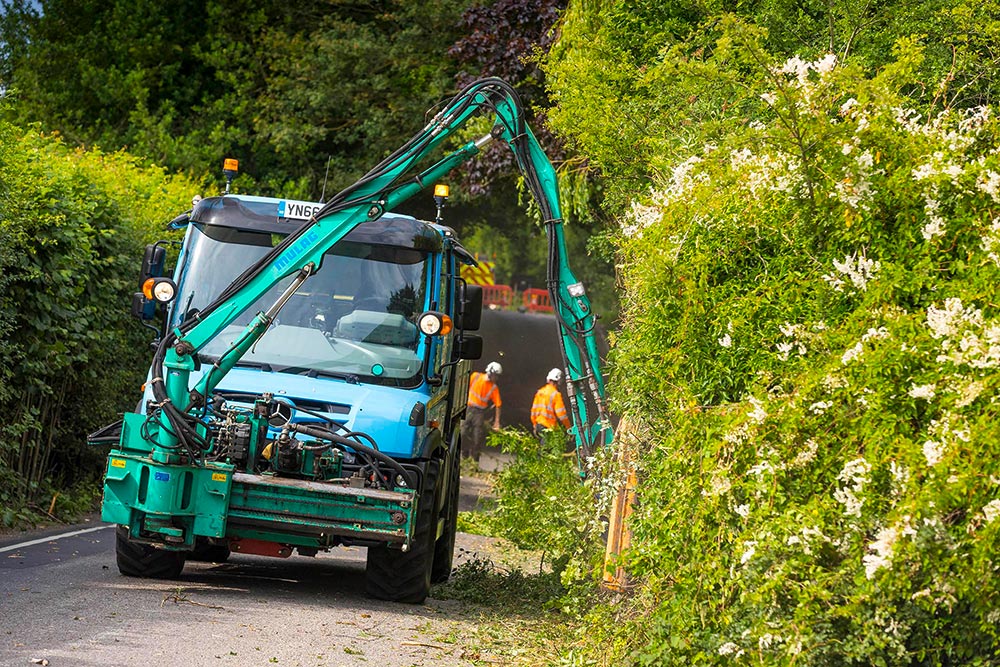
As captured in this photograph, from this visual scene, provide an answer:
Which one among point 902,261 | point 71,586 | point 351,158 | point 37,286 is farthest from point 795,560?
point 351,158

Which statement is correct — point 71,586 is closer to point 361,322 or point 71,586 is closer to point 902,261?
point 361,322

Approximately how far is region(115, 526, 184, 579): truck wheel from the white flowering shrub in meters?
4.39

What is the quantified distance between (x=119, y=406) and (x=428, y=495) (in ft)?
22.7

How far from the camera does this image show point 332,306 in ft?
36.2

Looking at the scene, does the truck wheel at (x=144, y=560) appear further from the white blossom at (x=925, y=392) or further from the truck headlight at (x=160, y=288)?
the white blossom at (x=925, y=392)

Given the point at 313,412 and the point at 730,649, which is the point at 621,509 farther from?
the point at 730,649

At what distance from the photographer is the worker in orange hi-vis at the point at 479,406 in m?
24.8

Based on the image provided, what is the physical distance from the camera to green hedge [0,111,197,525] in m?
12.8

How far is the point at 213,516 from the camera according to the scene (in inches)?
380

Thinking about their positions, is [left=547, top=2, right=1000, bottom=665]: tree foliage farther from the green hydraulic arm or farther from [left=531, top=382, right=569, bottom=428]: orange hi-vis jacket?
[left=531, top=382, right=569, bottom=428]: orange hi-vis jacket

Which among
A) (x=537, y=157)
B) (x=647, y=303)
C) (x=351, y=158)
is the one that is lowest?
(x=647, y=303)

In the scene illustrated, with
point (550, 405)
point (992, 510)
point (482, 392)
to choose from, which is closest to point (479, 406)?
point (482, 392)

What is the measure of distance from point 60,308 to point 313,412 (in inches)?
187

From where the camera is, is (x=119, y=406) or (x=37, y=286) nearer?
(x=37, y=286)
